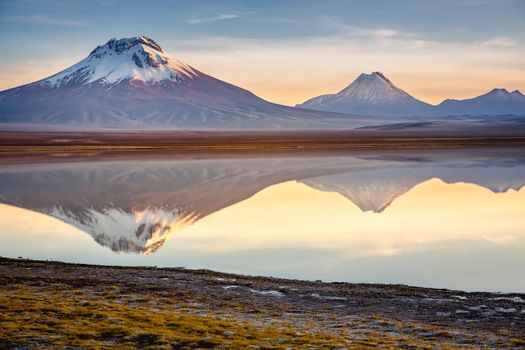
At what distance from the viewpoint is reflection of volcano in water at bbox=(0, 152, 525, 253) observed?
79.5ft

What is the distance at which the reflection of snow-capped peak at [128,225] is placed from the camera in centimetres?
2019

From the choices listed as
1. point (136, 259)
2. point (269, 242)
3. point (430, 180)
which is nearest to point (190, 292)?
point (136, 259)

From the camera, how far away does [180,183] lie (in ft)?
121

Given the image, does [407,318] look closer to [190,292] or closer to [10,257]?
[190,292]

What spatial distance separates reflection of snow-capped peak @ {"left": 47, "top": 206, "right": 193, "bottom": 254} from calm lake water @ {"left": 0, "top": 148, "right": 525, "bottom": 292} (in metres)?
0.05

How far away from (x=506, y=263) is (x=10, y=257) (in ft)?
42.5

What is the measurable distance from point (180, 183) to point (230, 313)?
84.4 feet

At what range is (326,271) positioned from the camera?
15805 millimetres

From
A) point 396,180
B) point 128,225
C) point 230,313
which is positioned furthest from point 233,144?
point 230,313

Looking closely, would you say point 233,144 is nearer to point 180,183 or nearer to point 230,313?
point 180,183

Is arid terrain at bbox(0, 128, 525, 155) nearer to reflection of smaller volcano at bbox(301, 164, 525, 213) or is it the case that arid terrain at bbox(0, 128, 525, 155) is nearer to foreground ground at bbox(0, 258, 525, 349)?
reflection of smaller volcano at bbox(301, 164, 525, 213)

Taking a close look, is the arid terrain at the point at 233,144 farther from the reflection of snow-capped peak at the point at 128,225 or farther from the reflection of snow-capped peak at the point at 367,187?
the reflection of snow-capped peak at the point at 128,225

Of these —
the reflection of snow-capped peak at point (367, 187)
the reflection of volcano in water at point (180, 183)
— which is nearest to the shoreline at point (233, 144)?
the reflection of volcano in water at point (180, 183)

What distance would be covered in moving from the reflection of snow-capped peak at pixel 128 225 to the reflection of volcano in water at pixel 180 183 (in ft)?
0.11
